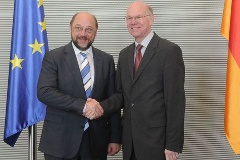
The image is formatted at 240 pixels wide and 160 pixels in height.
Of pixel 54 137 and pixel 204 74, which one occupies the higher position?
pixel 204 74

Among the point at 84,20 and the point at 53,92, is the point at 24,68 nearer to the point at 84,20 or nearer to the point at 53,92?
the point at 53,92

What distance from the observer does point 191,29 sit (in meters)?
3.15

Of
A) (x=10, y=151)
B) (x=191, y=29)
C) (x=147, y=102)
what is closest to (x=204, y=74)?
(x=191, y=29)

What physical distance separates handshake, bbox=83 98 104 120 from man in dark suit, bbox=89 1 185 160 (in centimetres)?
1

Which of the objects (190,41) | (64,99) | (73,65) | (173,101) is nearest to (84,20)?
(73,65)

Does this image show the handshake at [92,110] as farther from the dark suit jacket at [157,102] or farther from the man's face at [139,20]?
the man's face at [139,20]

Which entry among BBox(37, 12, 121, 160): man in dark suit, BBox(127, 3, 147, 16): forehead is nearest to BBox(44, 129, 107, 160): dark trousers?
BBox(37, 12, 121, 160): man in dark suit

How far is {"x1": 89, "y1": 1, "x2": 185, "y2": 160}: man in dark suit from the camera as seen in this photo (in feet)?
6.69

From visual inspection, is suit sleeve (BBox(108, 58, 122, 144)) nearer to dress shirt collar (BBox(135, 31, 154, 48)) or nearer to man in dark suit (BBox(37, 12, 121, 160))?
man in dark suit (BBox(37, 12, 121, 160))

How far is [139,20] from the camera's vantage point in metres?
2.16

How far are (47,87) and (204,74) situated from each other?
62.6 inches

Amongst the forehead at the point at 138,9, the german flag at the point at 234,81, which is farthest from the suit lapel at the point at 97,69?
the german flag at the point at 234,81

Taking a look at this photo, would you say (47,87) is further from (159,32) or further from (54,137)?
(159,32)

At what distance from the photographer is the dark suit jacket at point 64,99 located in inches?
84.0
